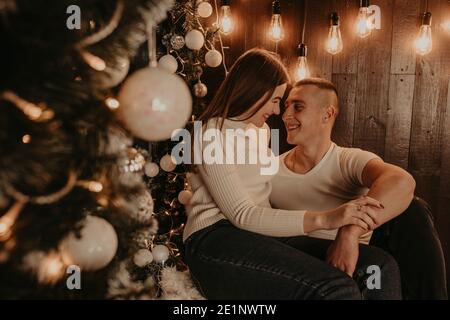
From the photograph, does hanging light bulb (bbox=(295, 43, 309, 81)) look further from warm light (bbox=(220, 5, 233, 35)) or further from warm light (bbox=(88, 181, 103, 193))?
warm light (bbox=(88, 181, 103, 193))

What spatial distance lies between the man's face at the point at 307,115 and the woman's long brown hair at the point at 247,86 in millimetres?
279

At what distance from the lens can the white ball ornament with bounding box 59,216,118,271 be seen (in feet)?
2.75

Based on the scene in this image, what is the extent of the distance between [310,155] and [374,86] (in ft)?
2.13

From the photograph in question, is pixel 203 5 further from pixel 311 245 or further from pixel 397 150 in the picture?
pixel 397 150

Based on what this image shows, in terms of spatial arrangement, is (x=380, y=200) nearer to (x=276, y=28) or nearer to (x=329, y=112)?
(x=329, y=112)

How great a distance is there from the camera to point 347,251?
4.43 feet

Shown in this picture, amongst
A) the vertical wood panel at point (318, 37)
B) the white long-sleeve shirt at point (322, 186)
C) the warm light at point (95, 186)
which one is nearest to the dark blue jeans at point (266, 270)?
the white long-sleeve shirt at point (322, 186)

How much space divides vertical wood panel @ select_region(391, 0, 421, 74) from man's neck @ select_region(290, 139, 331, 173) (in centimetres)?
69

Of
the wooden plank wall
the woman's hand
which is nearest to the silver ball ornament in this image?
the wooden plank wall

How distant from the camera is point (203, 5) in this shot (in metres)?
1.79

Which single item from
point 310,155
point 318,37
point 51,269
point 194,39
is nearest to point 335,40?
point 318,37

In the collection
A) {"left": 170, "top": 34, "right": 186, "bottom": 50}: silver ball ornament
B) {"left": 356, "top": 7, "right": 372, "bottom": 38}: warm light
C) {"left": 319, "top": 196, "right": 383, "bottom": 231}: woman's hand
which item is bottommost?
{"left": 319, "top": 196, "right": 383, "bottom": 231}: woman's hand

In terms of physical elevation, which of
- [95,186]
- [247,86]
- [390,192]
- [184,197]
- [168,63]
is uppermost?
[168,63]
